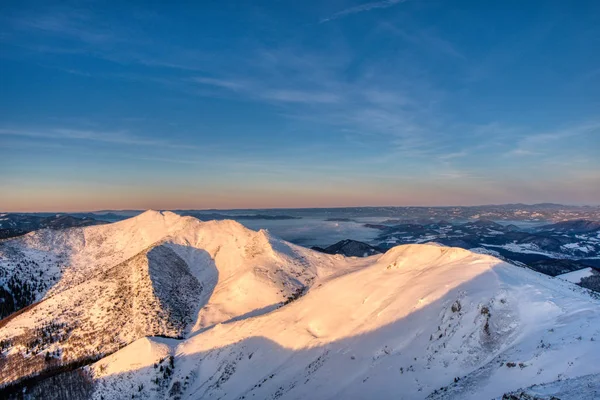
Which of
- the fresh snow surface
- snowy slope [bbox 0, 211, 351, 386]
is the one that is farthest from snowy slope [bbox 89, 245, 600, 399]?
the fresh snow surface

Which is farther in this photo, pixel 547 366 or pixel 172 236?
pixel 172 236

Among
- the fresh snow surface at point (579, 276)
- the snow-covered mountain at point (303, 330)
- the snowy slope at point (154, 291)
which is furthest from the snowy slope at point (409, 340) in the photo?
the fresh snow surface at point (579, 276)

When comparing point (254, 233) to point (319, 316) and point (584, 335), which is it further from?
point (584, 335)

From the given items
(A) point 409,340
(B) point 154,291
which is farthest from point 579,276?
(B) point 154,291

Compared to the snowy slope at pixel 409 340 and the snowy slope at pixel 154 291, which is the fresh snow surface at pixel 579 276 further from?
the snowy slope at pixel 409 340

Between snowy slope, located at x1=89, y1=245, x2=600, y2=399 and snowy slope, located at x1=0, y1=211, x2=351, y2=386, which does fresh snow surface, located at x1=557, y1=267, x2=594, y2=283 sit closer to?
snowy slope, located at x1=0, y1=211, x2=351, y2=386

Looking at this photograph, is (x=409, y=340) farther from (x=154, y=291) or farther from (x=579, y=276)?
(x=579, y=276)

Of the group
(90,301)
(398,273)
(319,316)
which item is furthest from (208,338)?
(90,301)

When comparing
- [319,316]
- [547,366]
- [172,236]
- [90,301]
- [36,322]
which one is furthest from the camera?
[172,236]
